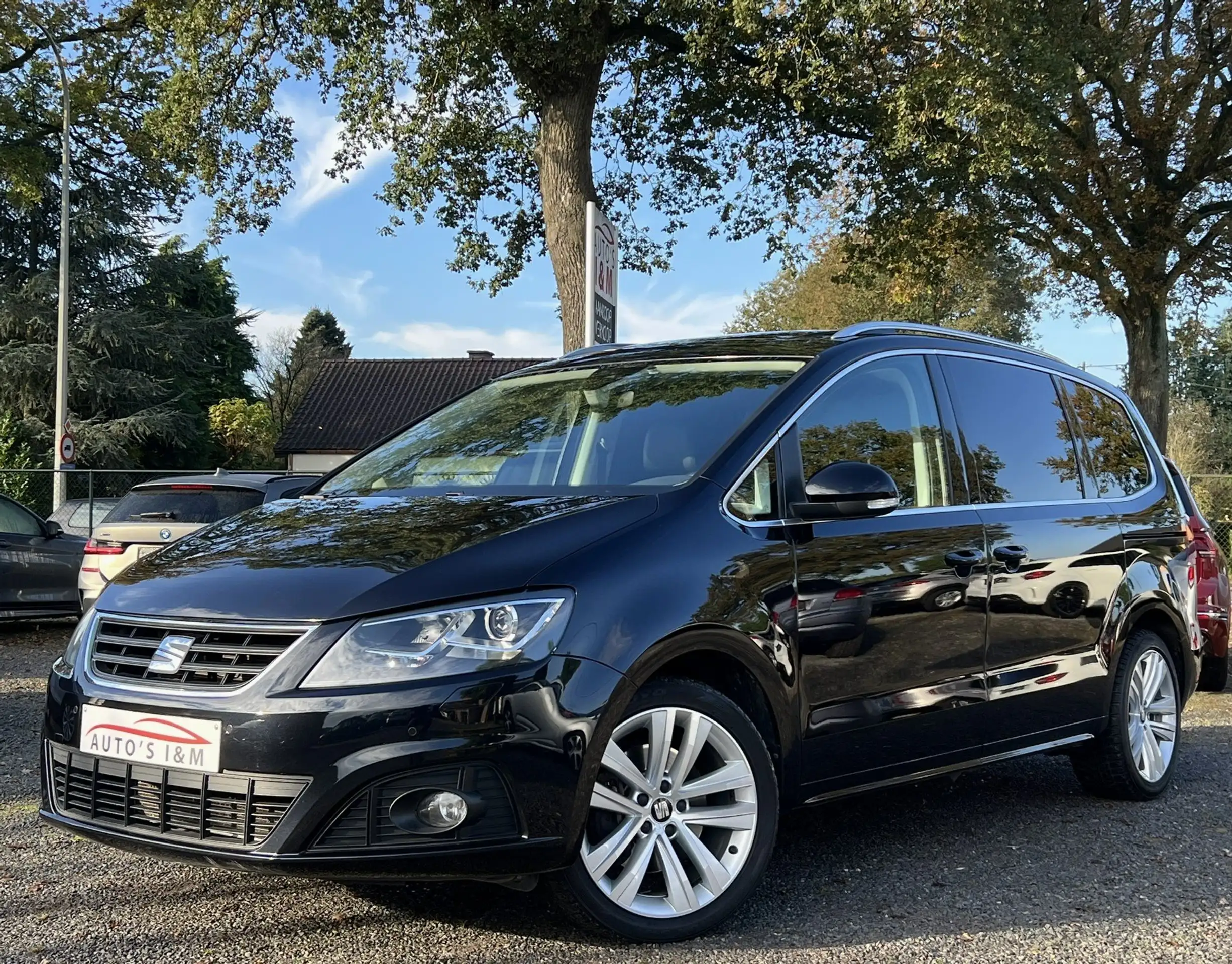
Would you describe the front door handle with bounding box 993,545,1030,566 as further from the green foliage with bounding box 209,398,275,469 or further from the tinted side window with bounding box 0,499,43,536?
the green foliage with bounding box 209,398,275,469

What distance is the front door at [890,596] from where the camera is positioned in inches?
155

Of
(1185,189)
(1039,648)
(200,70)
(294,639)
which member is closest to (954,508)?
(1039,648)

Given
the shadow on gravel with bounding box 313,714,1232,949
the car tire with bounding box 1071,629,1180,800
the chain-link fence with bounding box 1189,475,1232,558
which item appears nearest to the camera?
the shadow on gravel with bounding box 313,714,1232,949

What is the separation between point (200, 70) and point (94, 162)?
25.4 meters

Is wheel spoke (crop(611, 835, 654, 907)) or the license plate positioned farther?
wheel spoke (crop(611, 835, 654, 907))

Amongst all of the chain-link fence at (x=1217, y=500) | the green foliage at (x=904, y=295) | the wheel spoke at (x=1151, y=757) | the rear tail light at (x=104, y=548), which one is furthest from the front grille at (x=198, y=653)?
the chain-link fence at (x=1217, y=500)

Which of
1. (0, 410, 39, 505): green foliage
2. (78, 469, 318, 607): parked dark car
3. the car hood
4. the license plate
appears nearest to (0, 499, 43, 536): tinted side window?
(78, 469, 318, 607): parked dark car

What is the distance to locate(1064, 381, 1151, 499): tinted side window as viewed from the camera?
5.63m

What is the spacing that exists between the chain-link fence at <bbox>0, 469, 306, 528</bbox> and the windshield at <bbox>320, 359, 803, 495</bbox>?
642 inches

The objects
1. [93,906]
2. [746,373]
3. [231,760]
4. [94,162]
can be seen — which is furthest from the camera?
[94,162]

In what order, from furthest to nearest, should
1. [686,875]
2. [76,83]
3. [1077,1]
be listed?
[76,83] → [1077,1] → [686,875]

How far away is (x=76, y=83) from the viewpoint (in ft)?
91.5

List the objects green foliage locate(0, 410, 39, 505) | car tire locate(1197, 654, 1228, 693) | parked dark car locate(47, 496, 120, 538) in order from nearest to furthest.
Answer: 1. car tire locate(1197, 654, 1228, 693)
2. parked dark car locate(47, 496, 120, 538)
3. green foliage locate(0, 410, 39, 505)

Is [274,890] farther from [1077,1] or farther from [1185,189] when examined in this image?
[1185,189]
